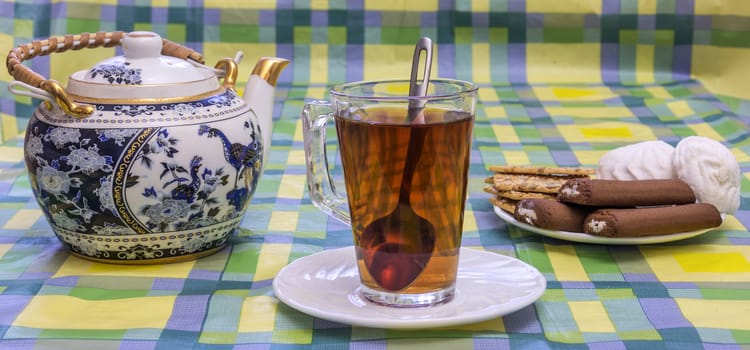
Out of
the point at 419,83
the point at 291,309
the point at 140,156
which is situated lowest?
the point at 291,309

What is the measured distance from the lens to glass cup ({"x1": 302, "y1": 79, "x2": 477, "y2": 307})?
2.93 feet

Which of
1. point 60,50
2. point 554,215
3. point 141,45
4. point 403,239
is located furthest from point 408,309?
point 60,50

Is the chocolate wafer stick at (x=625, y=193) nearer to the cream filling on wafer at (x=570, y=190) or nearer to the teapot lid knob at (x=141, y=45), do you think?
the cream filling on wafer at (x=570, y=190)

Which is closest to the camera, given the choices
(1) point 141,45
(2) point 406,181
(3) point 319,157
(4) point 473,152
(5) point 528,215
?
(2) point 406,181

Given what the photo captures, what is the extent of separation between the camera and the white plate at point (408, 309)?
888 mm

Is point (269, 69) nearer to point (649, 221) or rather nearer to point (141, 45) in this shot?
point (141, 45)

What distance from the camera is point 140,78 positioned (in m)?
1.12

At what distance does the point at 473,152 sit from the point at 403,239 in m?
0.97

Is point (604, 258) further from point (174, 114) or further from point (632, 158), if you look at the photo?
point (174, 114)

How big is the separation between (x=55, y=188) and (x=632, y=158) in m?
0.77

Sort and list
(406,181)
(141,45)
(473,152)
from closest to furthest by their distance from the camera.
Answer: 1. (406,181)
2. (141,45)
3. (473,152)

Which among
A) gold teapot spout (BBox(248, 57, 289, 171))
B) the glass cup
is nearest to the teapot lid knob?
gold teapot spout (BBox(248, 57, 289, 171))

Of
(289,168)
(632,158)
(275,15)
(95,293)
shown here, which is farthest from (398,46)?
(95,293)

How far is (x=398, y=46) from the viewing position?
8.22 ft
